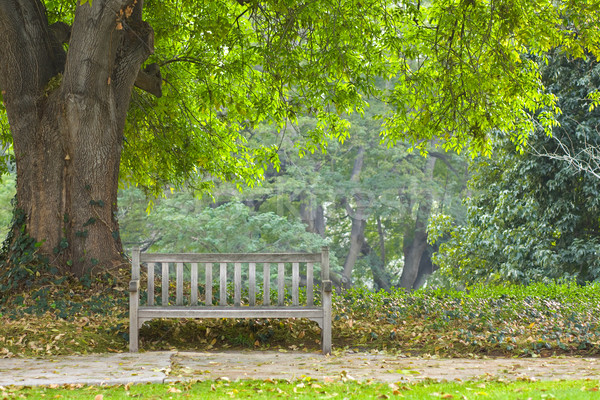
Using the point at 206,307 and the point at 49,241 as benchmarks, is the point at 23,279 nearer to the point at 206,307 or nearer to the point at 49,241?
the point at 49,241

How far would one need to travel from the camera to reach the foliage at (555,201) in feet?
47.3

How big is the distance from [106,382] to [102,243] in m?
3.98

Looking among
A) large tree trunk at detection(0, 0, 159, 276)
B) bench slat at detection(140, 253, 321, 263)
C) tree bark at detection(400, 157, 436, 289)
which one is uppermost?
large tree trunk at detection(0, 0, 159, 276)

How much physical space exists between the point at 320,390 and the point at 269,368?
108cm

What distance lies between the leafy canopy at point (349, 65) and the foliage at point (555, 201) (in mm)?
3417

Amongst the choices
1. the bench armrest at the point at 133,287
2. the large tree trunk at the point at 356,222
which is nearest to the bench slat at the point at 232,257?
the bench armrest at the point at 133,287

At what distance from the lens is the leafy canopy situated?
925 centimetres

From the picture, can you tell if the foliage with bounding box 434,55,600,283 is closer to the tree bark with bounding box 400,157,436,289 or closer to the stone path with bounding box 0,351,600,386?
the stone path with bounding box 0,351,600,386

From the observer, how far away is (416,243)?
31.2 meters

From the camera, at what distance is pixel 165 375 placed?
17.0ft

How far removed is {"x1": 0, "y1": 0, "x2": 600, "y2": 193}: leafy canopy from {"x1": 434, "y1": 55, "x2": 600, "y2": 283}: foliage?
11.2 feet

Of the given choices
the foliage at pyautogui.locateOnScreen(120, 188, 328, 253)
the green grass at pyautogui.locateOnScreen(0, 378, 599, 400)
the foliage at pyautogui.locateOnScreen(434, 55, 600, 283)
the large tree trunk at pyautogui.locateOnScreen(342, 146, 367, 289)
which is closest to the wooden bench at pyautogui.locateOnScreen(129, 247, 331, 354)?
the green grass at pyautogui.locateOnScreen(0, 378, 599, 400)

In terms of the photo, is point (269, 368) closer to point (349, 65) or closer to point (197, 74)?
point (349, 65)

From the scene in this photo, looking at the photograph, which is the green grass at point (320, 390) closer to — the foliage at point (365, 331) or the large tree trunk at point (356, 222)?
the foliage at point (365, 331)
